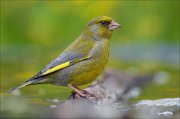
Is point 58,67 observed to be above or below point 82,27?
below

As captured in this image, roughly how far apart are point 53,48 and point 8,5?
4.93 ft

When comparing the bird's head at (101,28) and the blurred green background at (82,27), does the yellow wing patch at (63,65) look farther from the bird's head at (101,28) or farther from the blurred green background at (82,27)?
the blurred green background at (82,27)

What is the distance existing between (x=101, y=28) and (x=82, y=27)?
781 centimetres

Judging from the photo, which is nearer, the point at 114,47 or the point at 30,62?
the point at 30,62

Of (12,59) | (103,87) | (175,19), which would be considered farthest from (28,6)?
(103,87)

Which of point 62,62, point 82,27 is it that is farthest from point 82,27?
point 62,62

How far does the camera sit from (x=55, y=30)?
58.4 ft

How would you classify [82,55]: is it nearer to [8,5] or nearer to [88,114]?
[88,114]

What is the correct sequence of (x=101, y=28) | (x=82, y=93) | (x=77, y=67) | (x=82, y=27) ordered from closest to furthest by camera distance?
(x=82, y=93)
(x=77, y=67)
(x=101, y=28)
(x=82, y=27)

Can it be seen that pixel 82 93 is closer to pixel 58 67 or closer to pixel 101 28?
pixel 58 67

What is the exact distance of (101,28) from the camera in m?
9.67

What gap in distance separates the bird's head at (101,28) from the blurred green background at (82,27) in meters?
6.74

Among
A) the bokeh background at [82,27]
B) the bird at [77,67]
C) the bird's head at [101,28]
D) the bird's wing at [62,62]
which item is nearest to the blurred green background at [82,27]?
the bokeh background at [82,27]

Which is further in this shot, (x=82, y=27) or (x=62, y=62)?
(x=82, y=27)
